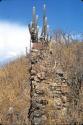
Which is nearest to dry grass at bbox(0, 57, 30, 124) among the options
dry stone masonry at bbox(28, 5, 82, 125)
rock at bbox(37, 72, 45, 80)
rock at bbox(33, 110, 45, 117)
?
dry stone masonry at bbox(28, 5, 82, 125)

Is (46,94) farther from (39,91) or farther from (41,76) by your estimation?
(41,76)

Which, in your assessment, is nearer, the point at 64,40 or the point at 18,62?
the point at 64,40

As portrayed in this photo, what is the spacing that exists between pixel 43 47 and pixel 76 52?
33315 millimetres

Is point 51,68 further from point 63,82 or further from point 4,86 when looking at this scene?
point 4,86

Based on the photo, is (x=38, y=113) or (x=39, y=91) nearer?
(x=38, y=113)

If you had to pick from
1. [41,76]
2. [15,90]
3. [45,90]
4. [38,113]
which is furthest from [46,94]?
[15,90]

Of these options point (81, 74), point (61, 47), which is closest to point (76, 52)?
point (61, 47)

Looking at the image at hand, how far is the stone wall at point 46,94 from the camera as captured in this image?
19500 millimetres

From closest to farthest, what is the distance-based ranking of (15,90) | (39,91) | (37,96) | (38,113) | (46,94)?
(38,113), (46,94), (37,96), (39,91), (15,90)

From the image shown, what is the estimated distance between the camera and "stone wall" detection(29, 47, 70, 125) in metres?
19.5

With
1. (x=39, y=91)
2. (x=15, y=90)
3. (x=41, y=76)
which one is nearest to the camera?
(x=39, y=91)

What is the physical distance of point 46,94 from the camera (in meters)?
19.8

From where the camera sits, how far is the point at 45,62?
21.7 metres

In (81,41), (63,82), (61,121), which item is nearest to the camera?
(61,121)
